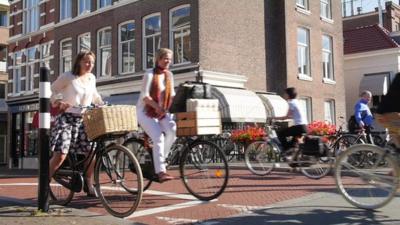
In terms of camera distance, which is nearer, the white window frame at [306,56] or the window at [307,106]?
the white window frame at [306,56]

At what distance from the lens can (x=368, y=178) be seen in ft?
17.9

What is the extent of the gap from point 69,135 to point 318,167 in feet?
16.2

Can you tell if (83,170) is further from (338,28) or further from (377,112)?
(338,28)

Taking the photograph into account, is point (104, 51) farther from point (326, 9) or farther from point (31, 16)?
point (326, 9)

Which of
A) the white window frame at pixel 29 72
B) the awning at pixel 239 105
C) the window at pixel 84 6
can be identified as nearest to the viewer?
the awning at pixel 239 105

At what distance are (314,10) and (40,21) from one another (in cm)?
1582

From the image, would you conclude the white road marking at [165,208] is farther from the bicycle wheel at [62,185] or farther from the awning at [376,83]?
the awning at [376,83]

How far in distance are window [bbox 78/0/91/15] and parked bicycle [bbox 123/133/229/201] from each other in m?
21.8

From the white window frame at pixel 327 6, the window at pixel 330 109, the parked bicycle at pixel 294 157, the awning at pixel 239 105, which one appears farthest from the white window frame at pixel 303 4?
the parked bicycle at pixel 294 157

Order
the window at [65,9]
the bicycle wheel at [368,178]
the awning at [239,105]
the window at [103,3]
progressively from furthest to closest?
the window at [65,9] → the window at [103,3] → the awning at [239,105] → the bicycle wheel at [368,178]

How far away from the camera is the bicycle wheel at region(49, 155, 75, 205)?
6.23 meters

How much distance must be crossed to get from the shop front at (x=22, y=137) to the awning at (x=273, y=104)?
13018mm

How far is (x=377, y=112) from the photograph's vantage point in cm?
551

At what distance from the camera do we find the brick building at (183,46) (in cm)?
2208
